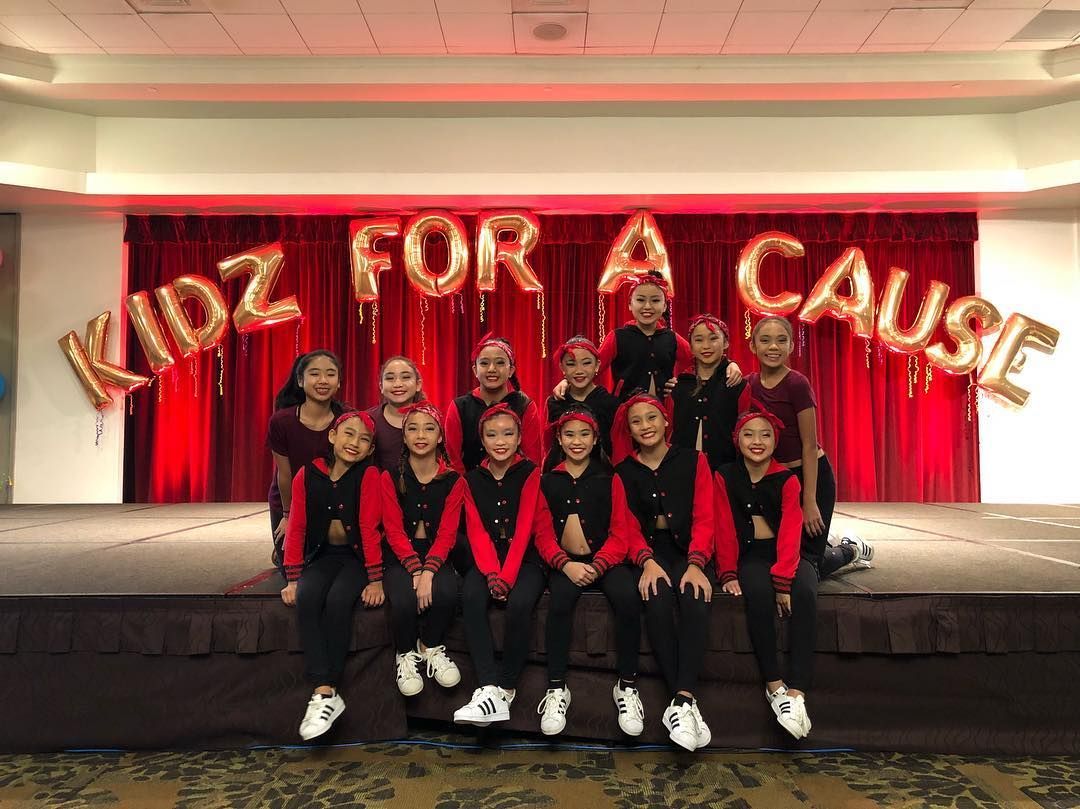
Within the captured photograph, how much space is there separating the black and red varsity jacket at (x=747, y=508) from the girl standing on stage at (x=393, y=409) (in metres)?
1.16

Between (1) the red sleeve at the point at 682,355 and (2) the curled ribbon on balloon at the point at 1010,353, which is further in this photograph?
(2) the curled ribbon on balloon at the point at 1010,353

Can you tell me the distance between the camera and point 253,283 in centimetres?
599

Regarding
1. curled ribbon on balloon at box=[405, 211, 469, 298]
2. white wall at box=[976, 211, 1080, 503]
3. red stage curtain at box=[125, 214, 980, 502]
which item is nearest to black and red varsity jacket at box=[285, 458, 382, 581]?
curled ribbon on balloon at box=[405, 211, 469, 298]

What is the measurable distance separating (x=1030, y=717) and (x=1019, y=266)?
5079 millimetres

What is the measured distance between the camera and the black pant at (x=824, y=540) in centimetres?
258

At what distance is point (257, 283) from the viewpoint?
599cm

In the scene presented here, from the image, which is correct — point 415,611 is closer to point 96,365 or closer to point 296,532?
point 296,532

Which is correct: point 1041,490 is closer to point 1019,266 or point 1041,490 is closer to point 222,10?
point 1019,266

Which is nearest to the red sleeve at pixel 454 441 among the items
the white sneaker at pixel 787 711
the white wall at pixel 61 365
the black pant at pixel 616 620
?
the black pant at pixel 616 620

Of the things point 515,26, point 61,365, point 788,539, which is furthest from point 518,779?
point 61,365

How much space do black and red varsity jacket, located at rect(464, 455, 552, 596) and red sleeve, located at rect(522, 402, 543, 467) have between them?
1.15 feet

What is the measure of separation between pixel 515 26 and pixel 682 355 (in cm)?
256

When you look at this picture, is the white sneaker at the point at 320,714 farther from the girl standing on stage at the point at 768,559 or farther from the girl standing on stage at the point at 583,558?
the girl standing on stage at the point at 768,559

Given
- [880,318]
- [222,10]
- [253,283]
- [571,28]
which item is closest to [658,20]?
[571,28]
